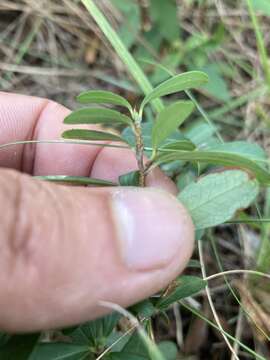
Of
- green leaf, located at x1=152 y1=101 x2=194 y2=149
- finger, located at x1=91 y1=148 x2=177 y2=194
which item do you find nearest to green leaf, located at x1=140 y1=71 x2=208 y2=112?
green leaf, located at x1=152 y1=101 x2=194 y2=149

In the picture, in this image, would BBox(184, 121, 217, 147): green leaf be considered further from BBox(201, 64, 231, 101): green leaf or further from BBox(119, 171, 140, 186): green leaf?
BBox(201, 64, 231, 101): green leaf

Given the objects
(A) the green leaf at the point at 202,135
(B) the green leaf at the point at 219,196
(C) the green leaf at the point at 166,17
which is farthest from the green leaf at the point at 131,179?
(C) the green leaf at the point at 166,17

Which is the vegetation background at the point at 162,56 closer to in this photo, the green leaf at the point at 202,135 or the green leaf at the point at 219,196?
the green leaf at the point at 202,135

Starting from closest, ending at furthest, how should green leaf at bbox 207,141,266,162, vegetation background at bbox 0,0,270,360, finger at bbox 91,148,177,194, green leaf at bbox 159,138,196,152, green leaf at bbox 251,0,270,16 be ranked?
green leaf at bbox 159,138,196,152 → green leaf at bbox 207,141,266,162 → finger at bbox 91,148,177,194 → green leaf at bbox 251,0,270,16 → vegetation background at bbox 0,0,270,360

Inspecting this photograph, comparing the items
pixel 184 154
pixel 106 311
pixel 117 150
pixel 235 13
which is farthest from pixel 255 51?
pixel 106 311

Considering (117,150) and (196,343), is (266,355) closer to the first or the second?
(196,343)

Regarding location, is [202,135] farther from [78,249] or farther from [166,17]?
[166,17]
